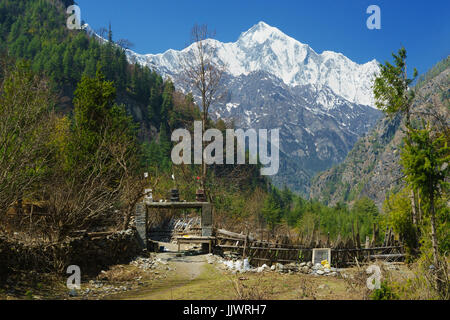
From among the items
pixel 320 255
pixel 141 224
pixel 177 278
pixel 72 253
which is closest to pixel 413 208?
pixel 320 255

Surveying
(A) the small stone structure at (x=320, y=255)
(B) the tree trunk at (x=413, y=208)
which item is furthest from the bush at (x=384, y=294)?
(B) the tree trunk at (x=413, y=208)

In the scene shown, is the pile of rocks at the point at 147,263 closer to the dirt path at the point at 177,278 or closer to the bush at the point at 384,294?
the dirt path at the point at 177,278

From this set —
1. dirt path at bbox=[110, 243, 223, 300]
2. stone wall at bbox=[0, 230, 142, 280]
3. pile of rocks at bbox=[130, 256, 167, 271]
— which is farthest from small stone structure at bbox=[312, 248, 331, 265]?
stone wall at bbox=[0, 230, 142, 280]

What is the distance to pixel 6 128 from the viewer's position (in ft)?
36.9

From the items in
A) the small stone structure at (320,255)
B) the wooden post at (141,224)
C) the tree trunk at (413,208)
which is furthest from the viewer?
the tree trunk at (413,208)

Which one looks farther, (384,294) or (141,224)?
(141,224)

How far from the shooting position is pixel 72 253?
44.0 ft

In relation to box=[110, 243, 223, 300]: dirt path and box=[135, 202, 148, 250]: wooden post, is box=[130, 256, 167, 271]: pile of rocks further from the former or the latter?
box=[135, 202, 148, 250]: wooden post

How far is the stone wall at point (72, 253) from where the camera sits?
11062 mm

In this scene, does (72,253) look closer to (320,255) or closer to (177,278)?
(177,278)
